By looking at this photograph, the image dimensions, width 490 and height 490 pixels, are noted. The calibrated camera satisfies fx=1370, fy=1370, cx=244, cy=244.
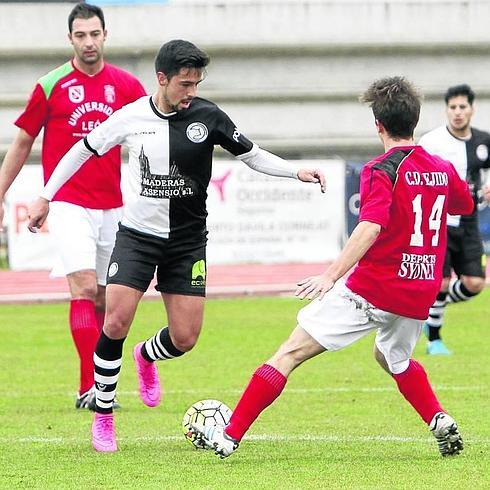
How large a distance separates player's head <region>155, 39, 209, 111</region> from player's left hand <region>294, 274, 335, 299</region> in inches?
59.0

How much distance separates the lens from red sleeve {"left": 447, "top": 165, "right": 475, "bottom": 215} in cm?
707

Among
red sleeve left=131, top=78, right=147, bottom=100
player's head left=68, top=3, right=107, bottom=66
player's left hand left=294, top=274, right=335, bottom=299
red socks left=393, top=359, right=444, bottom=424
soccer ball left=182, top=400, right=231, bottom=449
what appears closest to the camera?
player's left hand left=294, top=274, right=335, bottom=299

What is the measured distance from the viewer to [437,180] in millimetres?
6891

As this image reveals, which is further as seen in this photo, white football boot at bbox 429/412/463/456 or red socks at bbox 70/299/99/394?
red socks at bbox 70/299/99/394

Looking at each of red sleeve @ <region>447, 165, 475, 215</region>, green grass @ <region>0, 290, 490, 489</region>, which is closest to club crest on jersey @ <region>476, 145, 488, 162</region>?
green grass @ <region>0, 290, 490, 489</region>

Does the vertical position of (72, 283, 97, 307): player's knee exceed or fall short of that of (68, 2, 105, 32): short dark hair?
it falls short

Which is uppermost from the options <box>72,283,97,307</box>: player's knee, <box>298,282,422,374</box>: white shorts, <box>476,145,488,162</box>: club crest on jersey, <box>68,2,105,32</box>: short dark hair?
<box>68,2,105,32</box>: short dark hair

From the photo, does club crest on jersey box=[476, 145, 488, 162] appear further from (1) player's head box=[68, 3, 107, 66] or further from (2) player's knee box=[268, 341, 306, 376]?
(2) player's knee box=[268, 341, 306, 376]

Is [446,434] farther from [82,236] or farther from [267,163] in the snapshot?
[82,236]

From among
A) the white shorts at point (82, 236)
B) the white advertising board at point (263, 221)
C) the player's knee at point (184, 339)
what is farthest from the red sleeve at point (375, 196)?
the white advertising board at point (263, 221)

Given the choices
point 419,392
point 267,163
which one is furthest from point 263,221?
point 419,392

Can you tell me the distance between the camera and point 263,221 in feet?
78.6

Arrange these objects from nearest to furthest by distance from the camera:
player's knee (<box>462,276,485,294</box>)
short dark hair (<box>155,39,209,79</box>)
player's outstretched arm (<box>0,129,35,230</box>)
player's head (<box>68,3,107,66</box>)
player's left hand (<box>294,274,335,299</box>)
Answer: player's left hand (<box>294,274,335,299</box>) < short dark hair (<box>155,39,209,79</box>) < player's outstretched arm (<box>0,129,35,230</box>) < player's head (<box>68,3,107,66</box>) < player's knee (<box>462,276,485,294</box>)

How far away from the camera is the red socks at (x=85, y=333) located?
910 cm
